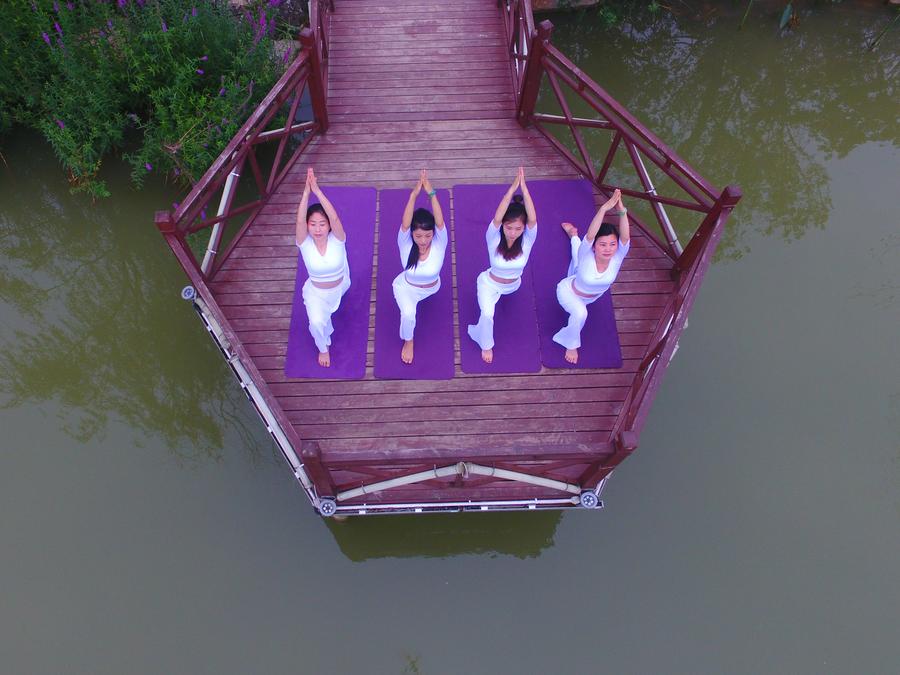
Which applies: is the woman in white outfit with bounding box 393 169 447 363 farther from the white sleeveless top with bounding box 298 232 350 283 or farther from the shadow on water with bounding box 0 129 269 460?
the shadow on water with bounding box 0 129 269 460

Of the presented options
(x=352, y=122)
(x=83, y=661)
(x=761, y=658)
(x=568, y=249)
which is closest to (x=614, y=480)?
(x=761, y=658)

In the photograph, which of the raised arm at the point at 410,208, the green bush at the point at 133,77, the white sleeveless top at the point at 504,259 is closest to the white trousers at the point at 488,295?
the white sleeveless top at the point at 504,259

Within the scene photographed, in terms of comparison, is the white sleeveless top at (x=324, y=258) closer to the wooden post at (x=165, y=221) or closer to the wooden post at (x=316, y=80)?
the wooden post at (x=165, y=221)

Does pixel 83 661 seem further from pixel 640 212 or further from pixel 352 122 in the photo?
pixel 640 212

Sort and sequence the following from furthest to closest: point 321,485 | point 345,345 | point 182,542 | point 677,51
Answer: point 677,51
point 182,542
point 345,345
point 321,485

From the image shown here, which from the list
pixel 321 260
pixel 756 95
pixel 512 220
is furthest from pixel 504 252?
pixel 756 95

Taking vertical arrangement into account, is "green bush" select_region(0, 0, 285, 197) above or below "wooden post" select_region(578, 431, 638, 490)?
above

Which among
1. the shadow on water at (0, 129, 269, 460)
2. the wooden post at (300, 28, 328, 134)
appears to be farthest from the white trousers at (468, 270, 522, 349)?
the shadow on water at (0, 129, 269, 460)
